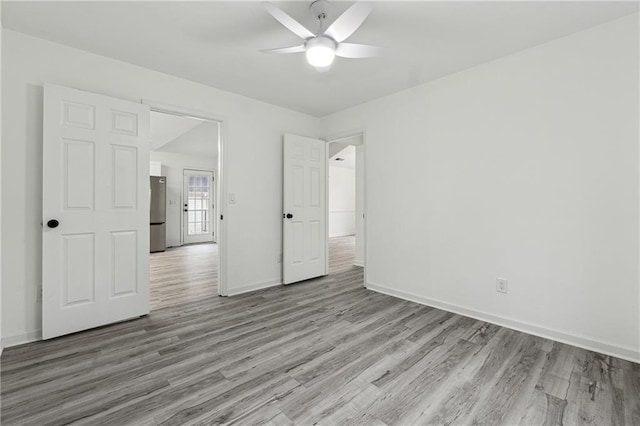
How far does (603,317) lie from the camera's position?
6.97 feet

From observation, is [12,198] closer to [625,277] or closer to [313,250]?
[313,250]

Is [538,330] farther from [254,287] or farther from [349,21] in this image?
[254,287]

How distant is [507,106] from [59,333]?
14.2 feet

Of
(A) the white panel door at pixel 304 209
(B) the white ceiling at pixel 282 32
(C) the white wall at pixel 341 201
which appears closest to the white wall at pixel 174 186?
(C) the white wall at pixel 341 201

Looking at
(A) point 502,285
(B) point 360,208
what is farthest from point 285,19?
(B) point 360,208

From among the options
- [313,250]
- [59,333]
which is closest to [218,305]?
[59,333]

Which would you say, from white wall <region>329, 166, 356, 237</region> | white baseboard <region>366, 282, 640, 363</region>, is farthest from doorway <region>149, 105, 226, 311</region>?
white wall <region>329, 166, 356, 237</region>

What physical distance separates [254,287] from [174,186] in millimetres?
5405

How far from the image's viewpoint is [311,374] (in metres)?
1.85

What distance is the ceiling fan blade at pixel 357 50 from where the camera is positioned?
1973mm

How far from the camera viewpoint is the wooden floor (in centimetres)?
150

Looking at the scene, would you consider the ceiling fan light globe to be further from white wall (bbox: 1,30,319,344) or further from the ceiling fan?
white wall (bbox: 1,30,319,344)

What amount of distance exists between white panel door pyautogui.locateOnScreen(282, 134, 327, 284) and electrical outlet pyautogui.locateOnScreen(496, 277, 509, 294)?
2334mm

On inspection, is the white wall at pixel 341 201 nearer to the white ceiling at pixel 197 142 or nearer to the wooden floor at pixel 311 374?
the white ceiling at pixel 197 142
